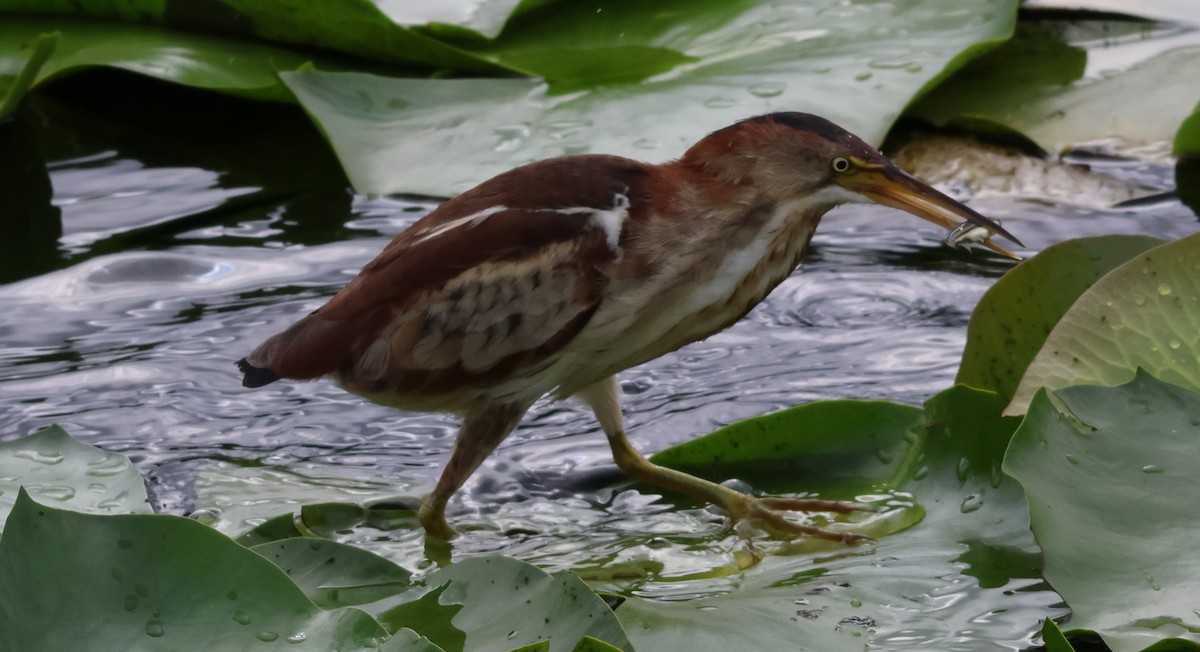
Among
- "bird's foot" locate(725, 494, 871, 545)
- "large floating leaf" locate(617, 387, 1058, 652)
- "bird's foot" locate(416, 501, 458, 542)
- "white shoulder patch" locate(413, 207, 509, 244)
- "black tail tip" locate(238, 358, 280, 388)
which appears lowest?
"bird's foot" locate(416, 501, 458, 542)

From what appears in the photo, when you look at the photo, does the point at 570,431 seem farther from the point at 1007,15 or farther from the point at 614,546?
the point at 1007,15

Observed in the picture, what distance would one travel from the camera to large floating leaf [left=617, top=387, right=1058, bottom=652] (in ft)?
7.47

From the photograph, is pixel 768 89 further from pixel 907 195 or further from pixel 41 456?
pixel 41 456

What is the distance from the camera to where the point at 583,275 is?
2.71 m

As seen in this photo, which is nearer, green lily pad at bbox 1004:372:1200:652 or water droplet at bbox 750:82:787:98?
green lily pad at bbox 1004:372:1200:652

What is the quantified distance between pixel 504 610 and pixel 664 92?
2.05 metres

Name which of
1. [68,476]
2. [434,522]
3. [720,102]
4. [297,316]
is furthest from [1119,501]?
[297,316]

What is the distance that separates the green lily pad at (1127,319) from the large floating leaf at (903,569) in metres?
0.13

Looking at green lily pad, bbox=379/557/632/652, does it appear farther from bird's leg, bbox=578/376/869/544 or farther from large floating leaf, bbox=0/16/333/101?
large floating leaf, bbox=0/16/333/101

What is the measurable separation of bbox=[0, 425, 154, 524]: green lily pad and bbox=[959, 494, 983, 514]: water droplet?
1343 mm

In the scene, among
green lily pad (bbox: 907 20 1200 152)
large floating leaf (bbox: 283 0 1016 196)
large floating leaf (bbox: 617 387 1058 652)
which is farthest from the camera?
green lily pad (bbox: 907 20 1200 152)

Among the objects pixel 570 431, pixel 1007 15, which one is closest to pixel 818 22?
pixel 1007 15

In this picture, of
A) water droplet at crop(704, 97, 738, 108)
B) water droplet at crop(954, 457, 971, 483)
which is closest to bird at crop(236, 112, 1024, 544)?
water droplet at crop(954, 457, 971, 483)

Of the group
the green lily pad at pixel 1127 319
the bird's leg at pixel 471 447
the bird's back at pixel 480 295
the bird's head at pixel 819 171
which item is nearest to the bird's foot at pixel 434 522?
the bird's leg at pixel 471 447
